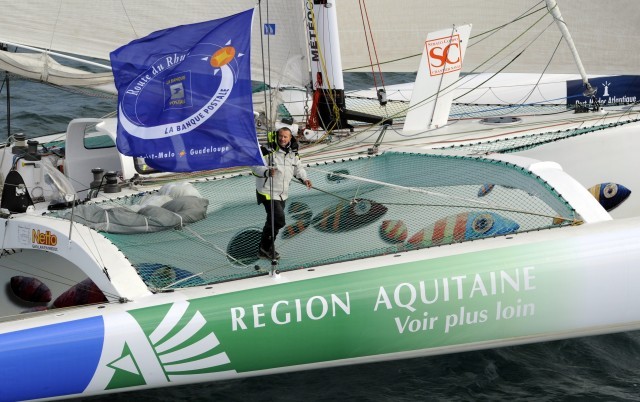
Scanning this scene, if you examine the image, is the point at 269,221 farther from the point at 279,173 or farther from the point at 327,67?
the point at 327,67

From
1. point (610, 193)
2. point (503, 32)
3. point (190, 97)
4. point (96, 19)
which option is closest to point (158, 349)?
point (190, 97)

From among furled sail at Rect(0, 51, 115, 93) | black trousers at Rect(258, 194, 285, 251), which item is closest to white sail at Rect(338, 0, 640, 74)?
furled sail at Rect(0, 51, 115, 93)

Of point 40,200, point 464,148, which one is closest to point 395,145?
point 464,148

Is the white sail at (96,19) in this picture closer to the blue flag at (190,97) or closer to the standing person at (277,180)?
the standing person at (277,180)

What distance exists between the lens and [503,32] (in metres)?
9.92

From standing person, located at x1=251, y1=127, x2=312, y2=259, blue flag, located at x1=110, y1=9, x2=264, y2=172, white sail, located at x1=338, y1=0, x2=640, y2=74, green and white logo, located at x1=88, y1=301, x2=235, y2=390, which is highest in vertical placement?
white sail, located at x1=338, y1=0, x2=640, y2=74

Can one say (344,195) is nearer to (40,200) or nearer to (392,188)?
(392,188)

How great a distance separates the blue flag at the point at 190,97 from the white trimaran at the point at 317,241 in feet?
2.15

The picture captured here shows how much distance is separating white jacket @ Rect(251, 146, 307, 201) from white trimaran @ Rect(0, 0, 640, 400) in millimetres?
424

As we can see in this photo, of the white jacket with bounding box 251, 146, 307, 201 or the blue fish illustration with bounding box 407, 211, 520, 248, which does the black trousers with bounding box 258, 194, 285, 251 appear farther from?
the blue fish illustration with bounding box 407, 211, 520, 248

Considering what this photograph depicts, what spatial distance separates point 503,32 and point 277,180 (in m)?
4.06

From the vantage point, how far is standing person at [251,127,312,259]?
6.62 m

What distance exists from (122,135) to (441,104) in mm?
3597

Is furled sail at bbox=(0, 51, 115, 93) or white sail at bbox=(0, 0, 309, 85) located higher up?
white sail at bbox=(0, 0, 309, 85)
